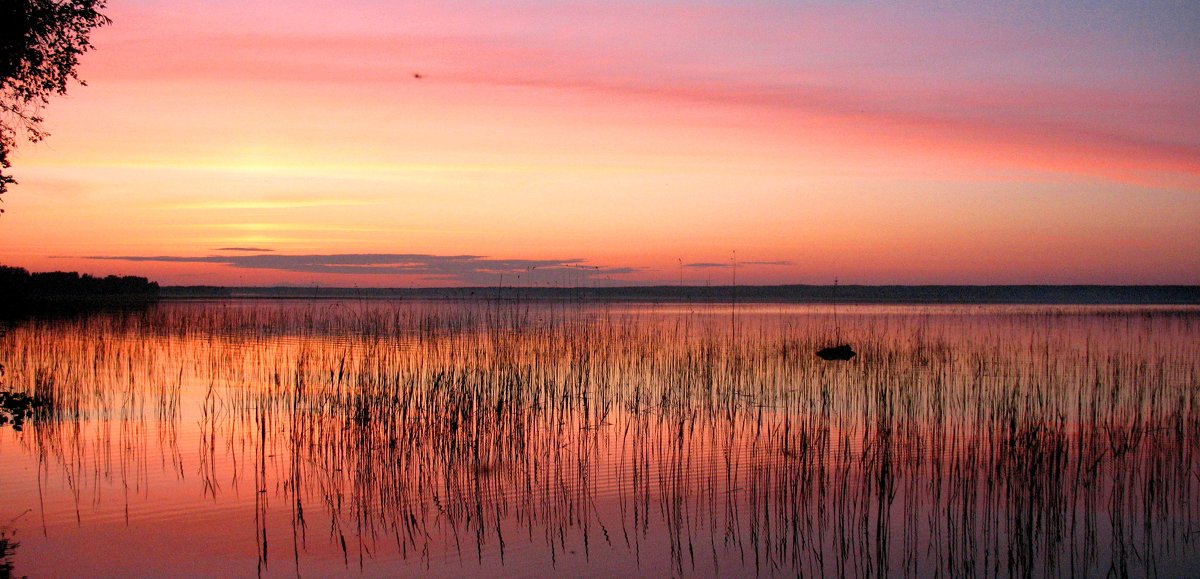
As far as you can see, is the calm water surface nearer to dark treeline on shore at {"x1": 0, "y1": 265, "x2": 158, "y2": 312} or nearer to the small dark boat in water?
the small dark boat in water

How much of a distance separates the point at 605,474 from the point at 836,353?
388 inches

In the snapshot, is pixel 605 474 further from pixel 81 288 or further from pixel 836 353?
pixel 81 288

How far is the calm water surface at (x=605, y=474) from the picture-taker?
590 centimetres

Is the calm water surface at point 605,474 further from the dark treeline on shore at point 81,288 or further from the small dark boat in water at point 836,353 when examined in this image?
the dark treeline on shore at point 81,288

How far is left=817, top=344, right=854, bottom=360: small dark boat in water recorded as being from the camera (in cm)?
1653

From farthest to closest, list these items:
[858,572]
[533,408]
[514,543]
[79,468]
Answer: [533,408], [79,468], [514,543], [858,572]

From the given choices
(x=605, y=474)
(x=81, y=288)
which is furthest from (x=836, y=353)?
(x=81, y=288)

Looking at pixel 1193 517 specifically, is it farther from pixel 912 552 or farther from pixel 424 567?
pixel 424 567

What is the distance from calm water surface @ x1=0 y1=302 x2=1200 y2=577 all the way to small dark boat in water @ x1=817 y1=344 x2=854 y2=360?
2407mm

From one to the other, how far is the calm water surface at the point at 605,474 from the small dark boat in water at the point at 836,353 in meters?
2.41

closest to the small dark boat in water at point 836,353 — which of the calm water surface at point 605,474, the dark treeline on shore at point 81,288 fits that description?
the calm water surface at point 605,474

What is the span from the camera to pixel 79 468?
8.03 meters

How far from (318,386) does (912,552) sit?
29.0 ft

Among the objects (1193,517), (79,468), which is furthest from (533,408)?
(1193,517)
